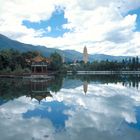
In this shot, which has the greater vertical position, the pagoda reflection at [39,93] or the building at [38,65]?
the building at [38,65]

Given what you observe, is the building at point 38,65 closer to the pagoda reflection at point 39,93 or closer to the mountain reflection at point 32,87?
the mountain reflection at point 32,87

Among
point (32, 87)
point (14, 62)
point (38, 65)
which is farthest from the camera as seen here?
point (38, 65)

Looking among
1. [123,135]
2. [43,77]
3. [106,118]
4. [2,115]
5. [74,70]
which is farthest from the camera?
[74,70]

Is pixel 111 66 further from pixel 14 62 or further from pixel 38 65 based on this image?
pixel 14 62

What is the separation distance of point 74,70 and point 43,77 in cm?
3156

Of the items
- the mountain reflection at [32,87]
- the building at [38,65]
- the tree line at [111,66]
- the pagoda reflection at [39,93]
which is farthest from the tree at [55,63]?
the pagoda reflection at [39,93]

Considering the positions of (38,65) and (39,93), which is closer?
(39,93)

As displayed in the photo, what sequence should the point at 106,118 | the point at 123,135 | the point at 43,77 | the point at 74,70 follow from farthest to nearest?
the point at 74,70 < the point at 43,77 < the point at 106,118 < the point at 123,135

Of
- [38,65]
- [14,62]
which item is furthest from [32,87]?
[38,65]

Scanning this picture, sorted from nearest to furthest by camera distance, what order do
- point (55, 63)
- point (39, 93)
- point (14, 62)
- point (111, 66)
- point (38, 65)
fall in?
point (39, 93), point (14, 62), point (38, 65), point (55, 63), point (111, 66)

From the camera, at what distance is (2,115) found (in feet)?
42.3

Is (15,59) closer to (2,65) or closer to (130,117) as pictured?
(2,65)

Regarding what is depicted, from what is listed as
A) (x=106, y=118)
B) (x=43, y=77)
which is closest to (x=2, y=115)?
(x=106, y=118)

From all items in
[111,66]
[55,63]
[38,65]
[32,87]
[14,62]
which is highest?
[14,62]
